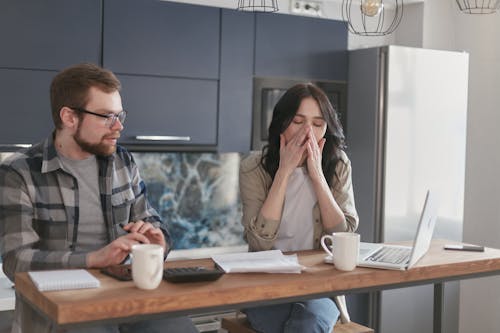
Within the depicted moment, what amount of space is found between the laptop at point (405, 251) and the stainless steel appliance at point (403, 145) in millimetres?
1787

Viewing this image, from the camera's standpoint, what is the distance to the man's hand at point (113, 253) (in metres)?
2.07

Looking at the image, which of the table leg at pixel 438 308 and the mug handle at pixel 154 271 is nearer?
the mug handle at pixel 154 271

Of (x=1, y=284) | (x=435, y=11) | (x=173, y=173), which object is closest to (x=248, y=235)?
(x=1, y=284)

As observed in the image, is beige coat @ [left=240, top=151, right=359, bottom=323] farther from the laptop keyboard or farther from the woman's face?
the laptop keyboard

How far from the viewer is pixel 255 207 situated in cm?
Answer: 275

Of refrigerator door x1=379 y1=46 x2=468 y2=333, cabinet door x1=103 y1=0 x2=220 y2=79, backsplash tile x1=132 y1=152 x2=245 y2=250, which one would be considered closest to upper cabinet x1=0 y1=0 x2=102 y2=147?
cabinet door x1=103 y1=0 x2=220 y2=79

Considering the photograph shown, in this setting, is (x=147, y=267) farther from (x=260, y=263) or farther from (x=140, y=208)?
(x=140, y=208)

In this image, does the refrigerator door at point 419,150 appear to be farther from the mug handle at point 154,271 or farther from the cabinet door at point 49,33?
the mug handle at point 154,271

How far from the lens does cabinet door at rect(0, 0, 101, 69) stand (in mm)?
3363

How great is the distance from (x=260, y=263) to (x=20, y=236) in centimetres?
74

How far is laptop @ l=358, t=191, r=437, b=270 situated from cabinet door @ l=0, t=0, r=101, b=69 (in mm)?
1860

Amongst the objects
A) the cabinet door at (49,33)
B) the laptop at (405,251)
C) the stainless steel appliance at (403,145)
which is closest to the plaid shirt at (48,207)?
the laptop at (405,251)

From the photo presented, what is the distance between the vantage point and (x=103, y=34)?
3615 millimetres

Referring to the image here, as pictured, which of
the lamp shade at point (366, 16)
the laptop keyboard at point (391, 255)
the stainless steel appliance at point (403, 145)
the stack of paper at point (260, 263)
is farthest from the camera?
the lamp shade at point (366, 16)
